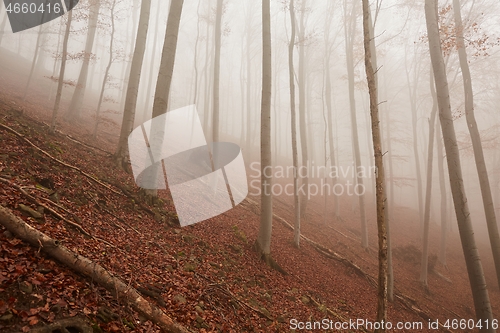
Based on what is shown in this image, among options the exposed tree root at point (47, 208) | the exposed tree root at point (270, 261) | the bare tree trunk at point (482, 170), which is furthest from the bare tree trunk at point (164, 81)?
the bare tree trunk at point (482, 170)

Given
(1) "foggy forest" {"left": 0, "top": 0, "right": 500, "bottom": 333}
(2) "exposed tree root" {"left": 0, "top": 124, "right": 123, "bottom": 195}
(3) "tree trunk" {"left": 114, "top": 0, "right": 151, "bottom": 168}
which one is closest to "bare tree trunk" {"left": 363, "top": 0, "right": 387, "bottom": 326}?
(1) "foggy forest" {"left": 0, "top": 0, "right": 500, "bottom": 333}

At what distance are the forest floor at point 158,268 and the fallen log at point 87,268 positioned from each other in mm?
91

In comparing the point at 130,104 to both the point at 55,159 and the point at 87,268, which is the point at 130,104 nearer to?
the point at 55,159

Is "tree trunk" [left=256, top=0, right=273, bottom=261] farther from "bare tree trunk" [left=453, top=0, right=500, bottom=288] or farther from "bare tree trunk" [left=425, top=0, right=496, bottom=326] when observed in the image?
"bare tree trunk" [left=453, top=0, right=500, bottom=288]

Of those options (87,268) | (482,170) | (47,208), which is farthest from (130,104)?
(482,170)

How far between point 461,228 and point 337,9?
16599 millimetres

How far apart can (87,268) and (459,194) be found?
8.30 metres

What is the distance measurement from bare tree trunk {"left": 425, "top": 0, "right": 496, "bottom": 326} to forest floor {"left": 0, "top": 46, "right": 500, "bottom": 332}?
2.49 metres

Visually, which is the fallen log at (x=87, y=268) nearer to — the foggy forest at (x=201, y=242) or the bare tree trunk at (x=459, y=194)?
the foggy forest at (x=201, y=242)

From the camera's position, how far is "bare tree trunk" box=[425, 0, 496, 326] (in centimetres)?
638

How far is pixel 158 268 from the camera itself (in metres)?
4.88

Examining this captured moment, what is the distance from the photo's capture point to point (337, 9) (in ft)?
57.9

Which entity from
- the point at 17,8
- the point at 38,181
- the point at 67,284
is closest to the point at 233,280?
the point at 67,284

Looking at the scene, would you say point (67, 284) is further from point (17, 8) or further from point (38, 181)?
point (17, 8)
